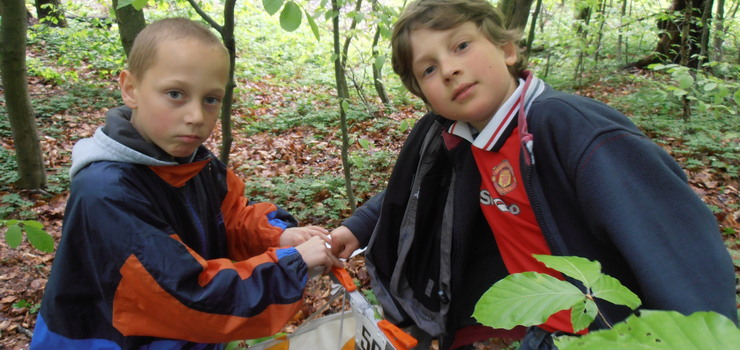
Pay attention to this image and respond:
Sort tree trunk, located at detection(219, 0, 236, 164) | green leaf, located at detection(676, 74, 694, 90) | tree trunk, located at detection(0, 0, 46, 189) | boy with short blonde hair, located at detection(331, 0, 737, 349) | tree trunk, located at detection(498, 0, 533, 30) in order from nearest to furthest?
boy with short blonde hair, located at detection(331, 0, 737, 349) → tree trunk, located at detection(219, 0, 236, 164) → green leaf, located at detection(676, 74, 694, 90) → tree trunk, located at detection(498, 0, 533, 30) → tree trunk, located at detection(0, 0, 46, 189)

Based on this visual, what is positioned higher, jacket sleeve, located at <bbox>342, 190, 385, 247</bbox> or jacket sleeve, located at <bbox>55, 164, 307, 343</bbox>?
jacket sleeve, located at <bbox>55, 164, 307, 343</bbox>

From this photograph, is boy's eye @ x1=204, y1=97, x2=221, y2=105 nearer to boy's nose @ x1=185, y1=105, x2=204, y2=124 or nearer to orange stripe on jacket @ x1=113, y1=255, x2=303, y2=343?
boy's nose @ x1=185, y1=105, x2=204, y2=124

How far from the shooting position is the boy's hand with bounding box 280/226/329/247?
175 centimetres

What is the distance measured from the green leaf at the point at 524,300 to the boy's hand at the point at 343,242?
3.85 ft

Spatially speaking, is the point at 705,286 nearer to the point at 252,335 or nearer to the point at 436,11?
the point at 436,11

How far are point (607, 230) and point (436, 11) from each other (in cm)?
A: 94

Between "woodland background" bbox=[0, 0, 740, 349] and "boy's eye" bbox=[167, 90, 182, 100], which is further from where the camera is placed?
"woodland background" bbox=[0, 0, 740, 349]

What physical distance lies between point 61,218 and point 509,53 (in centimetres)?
476

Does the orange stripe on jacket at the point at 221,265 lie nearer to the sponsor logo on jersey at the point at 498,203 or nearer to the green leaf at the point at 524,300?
the sponsor logo on jersey at the point at 498,203

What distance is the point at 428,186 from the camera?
1614 millimetres

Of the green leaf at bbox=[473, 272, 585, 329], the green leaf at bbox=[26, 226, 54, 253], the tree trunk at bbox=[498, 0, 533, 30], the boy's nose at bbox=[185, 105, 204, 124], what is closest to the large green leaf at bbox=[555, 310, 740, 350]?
the green leaf at bbox=[473, 272, 585, 329]

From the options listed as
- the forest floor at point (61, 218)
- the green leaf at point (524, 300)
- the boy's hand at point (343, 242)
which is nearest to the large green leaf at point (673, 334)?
the green leaf at point (524, 300)

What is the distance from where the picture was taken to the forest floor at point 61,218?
2.88 m

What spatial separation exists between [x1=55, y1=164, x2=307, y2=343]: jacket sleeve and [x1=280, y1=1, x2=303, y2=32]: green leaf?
0.83 metres
